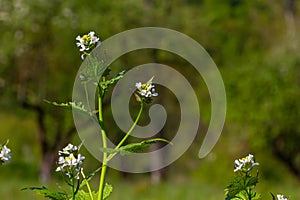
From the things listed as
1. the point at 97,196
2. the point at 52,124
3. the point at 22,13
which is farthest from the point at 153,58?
the point at 97,196

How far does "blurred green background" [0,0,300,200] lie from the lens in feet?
71.7

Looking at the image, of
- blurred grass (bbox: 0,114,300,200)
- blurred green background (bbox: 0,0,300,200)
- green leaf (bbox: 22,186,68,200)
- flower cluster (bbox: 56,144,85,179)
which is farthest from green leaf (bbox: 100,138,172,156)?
blurred grass (bbox: 0,114,300,200)

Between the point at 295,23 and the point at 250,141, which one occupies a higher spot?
the point at 295,23

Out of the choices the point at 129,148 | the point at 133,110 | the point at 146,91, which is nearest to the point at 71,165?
the point at 129,148

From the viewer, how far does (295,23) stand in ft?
162

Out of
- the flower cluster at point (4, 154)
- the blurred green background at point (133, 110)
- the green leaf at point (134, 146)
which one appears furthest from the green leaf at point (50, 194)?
the blurred green background at point (133, 110)

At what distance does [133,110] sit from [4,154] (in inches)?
1189

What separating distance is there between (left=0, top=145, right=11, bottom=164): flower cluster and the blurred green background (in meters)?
8.22

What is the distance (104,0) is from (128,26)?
1.33m

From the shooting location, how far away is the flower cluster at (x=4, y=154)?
7.61 feet

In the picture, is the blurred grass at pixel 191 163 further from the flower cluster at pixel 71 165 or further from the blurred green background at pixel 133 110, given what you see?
the flower cluster at pixel 71 165

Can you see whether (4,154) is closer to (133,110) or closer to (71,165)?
(71,165)

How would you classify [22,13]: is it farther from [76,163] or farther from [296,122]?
[76,163]

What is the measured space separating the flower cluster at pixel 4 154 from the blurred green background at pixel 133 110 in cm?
822
